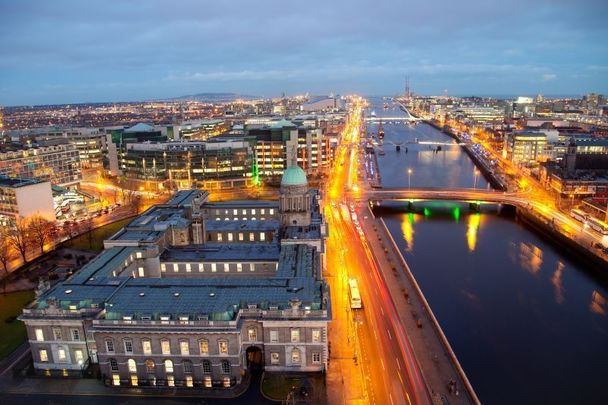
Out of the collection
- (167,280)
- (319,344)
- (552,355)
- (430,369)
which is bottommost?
(552,355)

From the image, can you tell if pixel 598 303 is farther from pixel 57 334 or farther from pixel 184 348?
pixel 57 334

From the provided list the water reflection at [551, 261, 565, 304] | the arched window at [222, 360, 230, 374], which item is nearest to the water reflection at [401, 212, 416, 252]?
the water reflection at [551, 261, 565, 304]

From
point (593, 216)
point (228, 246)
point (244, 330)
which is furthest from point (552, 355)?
point (593, 216)

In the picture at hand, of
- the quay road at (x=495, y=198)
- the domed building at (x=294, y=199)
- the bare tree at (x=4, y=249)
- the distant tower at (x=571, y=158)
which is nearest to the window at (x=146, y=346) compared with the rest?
the domed building at (x=294, y=199)

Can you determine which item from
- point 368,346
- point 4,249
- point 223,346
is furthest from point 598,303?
point 4,249

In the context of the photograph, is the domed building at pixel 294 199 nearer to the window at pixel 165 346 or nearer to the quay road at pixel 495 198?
the window at pixel 165 346

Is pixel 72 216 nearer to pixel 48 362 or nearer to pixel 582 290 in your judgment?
pixel 48 362
